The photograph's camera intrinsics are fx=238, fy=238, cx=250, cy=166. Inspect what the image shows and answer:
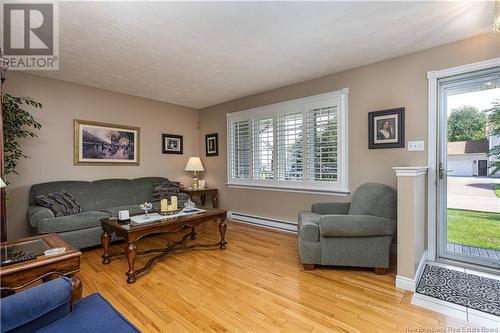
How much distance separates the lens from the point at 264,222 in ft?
14.3


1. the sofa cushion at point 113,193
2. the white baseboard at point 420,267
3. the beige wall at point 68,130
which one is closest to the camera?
the white baseboard at point 420,267

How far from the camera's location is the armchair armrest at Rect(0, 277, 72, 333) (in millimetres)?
924

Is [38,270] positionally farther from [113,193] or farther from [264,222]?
[264,222]

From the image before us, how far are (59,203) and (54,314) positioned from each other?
2.66 meters

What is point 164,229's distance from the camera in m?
2.63

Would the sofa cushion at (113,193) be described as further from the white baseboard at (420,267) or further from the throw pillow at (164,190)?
the white baseboard at (420,267)

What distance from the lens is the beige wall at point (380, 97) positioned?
2627mm

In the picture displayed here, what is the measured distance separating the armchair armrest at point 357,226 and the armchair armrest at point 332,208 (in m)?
0.65

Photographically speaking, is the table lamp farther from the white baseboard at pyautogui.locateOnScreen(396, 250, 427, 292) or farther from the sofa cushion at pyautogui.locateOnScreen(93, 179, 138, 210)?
the white baseboard at pyautogui.locateOnScreen(396, 250, 427, 292)

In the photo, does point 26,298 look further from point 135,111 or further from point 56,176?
point 135,111

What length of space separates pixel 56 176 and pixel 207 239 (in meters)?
2.51

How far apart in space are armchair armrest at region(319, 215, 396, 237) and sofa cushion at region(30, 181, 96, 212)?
11.3ft

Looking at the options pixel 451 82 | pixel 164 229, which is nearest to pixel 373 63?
pixel 451 82

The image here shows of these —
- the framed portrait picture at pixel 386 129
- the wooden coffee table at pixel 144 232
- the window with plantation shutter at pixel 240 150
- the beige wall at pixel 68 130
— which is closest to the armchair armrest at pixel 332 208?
the framed portrait picture at pixel 386 129
